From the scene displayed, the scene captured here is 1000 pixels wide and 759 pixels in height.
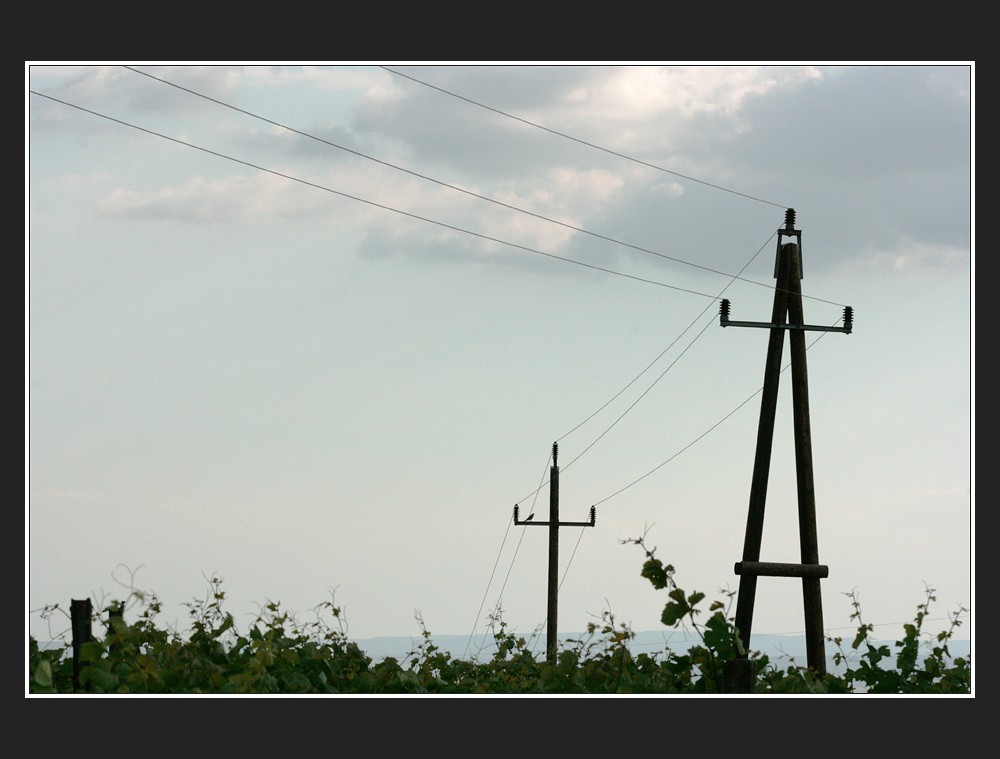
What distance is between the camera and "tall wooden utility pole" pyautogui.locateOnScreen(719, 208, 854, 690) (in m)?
11.0

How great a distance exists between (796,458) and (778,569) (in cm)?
124

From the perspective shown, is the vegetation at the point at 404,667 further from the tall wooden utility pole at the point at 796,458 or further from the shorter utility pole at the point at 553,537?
the shorter utility pole at the point at 553,537

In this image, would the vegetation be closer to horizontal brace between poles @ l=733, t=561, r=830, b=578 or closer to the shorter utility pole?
horizontal brace between poles @ l=733, t=561, r=830, b=578

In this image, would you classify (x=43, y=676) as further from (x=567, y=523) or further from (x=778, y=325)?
(x=567, y=523)

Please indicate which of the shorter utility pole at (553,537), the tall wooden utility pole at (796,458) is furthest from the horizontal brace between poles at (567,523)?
the tall wooden utility pole at (796,458)

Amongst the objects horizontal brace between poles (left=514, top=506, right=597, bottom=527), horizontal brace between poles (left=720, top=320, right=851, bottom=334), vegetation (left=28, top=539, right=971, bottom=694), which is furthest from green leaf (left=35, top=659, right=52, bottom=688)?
horizontal brace between poles (left=514, top=506, right=597, bottom=527)

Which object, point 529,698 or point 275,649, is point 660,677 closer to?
point 529,698

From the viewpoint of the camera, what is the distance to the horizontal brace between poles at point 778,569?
1097 centimetres

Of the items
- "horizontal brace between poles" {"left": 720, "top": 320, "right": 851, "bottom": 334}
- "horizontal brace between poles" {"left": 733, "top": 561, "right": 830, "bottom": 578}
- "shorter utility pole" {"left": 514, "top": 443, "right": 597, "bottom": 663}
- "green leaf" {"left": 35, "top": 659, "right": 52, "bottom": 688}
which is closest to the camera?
"green leaf" {"left": 35, "top": 659, "right": 52, "bottom": 688}

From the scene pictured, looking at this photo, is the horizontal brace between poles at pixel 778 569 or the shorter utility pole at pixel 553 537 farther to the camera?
the shorter utility pole at pixel 553 537

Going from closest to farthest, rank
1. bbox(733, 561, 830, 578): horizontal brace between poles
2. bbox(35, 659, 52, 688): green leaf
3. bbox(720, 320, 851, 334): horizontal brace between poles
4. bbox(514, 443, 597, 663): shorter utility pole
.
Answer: bbox(35, 659, 52, 688): green leaf < bbox(733, 561, 830, 578): horizontal brace between poles < bbox(720, 320, 851, 334): horizontal brace between poles < bbox(514, 443, 597, 663): shorter utility pole

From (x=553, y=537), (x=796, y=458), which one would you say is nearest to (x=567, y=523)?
(x=553, y=537)

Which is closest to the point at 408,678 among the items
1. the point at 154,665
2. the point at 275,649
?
the point at 275,649

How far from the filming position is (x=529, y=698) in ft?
20.8
